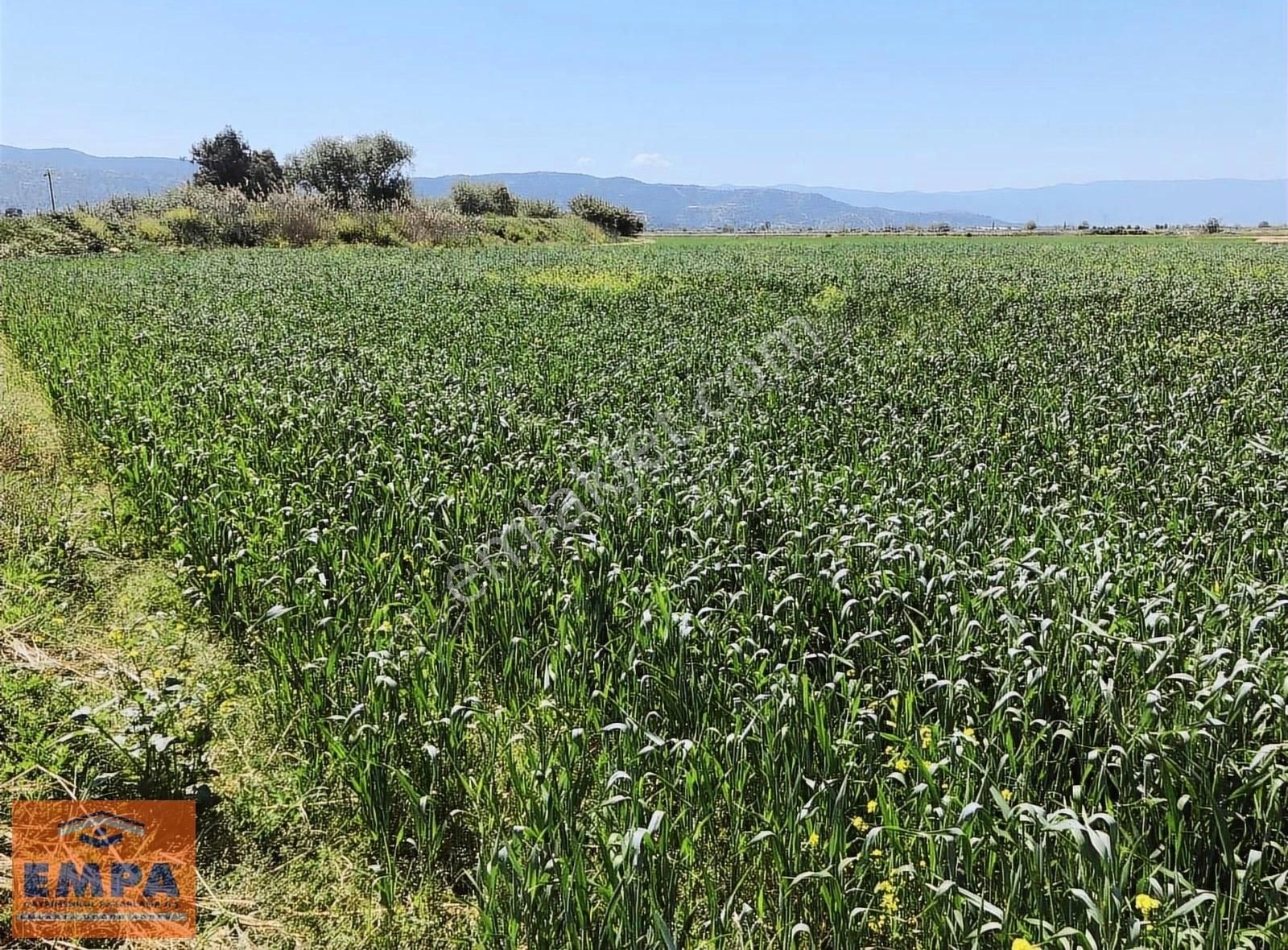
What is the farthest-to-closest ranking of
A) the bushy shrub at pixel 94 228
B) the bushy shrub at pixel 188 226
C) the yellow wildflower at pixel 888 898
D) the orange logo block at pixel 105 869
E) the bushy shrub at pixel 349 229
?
the bushy shrub at pixel 349 229
the bushy shrub at pixel 188 226
the bushy shrub at pixel 94 228
the orange logo block at pixel 105 869
the yellow wildflower at pixel 888 898

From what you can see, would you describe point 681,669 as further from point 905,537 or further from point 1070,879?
point 905,537

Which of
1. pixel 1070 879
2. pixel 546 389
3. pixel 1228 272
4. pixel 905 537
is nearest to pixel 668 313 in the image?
pixel 546 389

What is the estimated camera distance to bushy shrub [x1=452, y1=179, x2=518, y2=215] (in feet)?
242

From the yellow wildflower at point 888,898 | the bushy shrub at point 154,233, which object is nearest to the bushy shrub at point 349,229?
the bushy shrub at point 154,233

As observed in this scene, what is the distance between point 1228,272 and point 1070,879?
32.2 meters

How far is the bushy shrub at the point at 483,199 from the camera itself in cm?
7369

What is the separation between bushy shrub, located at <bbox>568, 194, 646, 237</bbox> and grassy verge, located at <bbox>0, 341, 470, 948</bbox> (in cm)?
7406

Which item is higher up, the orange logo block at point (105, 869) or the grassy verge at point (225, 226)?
the grassy verge at point (225, 226)

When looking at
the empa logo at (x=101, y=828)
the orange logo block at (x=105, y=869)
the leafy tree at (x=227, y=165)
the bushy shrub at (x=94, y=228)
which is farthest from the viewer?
the leafy tree at (x=227, y=165)

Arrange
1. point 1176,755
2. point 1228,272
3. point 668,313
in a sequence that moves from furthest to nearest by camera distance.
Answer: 1. point 1228,272
2. point 668,313
3. point 1176,755

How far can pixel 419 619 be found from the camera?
5.08 m

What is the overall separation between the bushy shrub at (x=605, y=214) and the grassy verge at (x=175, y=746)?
7406cm

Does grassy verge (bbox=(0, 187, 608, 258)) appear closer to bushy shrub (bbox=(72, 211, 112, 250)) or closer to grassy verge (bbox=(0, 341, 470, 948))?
bushy shrub (bbox=(72, 211, 112, 250))

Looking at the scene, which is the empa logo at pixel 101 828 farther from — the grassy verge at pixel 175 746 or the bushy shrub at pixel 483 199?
the bushy shrub at pixel 483 199
